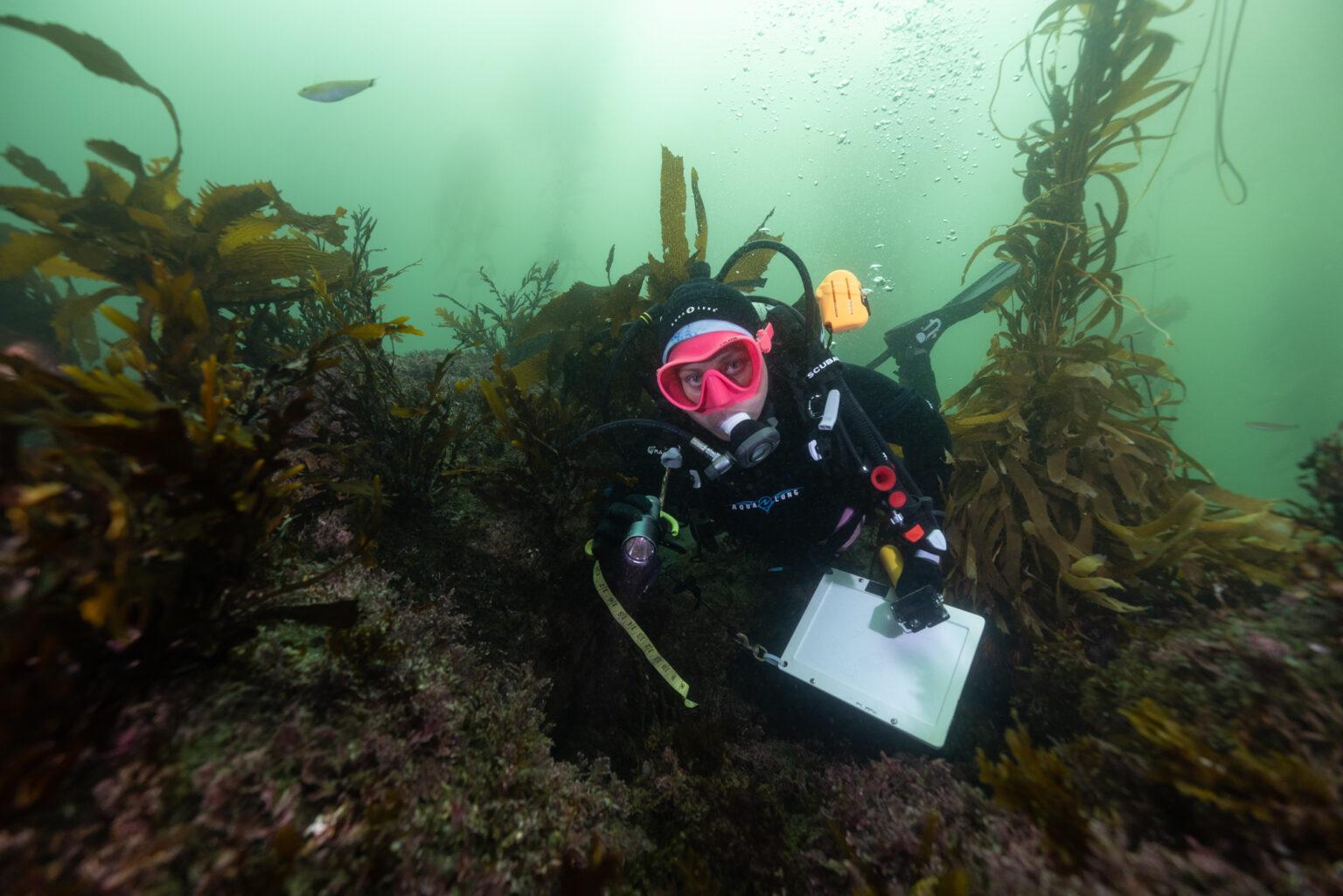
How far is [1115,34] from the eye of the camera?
13.2 feet

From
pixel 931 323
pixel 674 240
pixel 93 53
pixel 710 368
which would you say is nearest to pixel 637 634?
pixel 710 368

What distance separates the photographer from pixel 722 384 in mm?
3053

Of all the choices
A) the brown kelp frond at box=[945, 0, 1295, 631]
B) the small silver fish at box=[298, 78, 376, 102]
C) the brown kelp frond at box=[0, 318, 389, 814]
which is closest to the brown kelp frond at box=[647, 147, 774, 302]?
the brown kelp frond at box=[945, 0, 1295, 631]

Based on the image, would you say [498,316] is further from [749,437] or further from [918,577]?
[918,577]

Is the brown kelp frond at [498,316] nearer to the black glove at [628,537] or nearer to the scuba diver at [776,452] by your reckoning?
the scuba diver at [776,452]

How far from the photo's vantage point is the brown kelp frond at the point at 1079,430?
3.09m

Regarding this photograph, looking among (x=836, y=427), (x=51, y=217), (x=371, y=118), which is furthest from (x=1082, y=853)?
(x=371, y=118)

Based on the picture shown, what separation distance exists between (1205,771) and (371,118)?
10092cm

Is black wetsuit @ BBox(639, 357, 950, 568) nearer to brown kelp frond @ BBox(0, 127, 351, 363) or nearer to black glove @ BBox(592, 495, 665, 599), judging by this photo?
black glove @ BBox(592, 495, 665, 599)

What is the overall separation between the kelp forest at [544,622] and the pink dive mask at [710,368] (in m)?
1.05

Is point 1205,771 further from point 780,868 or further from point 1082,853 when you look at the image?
point 780,868

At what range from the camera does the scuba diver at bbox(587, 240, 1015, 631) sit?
289 centimetres

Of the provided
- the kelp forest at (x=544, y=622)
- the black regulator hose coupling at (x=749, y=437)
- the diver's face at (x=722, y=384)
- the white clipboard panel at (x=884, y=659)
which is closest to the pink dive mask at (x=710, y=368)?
the diver's face at (x=722, y=384)

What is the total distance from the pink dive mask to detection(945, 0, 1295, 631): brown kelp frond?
83.7 inches
